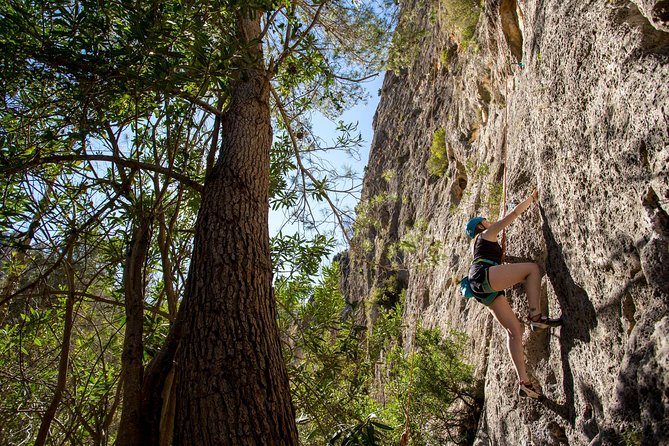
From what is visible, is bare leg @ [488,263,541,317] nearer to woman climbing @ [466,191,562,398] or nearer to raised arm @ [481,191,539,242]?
woman climbing @ [466,191,562,398]

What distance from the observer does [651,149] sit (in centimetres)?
227

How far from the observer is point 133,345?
260 centimetres

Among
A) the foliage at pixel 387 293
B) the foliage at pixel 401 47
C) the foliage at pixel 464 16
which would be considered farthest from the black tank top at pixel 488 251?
the foliage at pixel 387 293

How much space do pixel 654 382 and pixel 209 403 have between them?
2.08 m

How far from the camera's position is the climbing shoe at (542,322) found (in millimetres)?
3295

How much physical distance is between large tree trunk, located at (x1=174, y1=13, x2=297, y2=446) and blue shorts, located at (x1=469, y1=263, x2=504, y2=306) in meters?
2.00

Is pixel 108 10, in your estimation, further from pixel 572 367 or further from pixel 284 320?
pixel 572 367

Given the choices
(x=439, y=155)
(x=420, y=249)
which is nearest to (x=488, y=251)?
(x=420, y=249)

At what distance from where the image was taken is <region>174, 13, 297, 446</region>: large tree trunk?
190cm

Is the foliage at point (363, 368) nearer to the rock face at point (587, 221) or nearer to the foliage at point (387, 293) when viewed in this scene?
the rock face at point (587, 221)

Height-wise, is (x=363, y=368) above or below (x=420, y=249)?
below

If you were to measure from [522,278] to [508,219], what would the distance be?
543mm

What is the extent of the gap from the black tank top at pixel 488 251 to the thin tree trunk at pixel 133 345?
2818mm

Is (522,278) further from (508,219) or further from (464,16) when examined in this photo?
(464,16)
